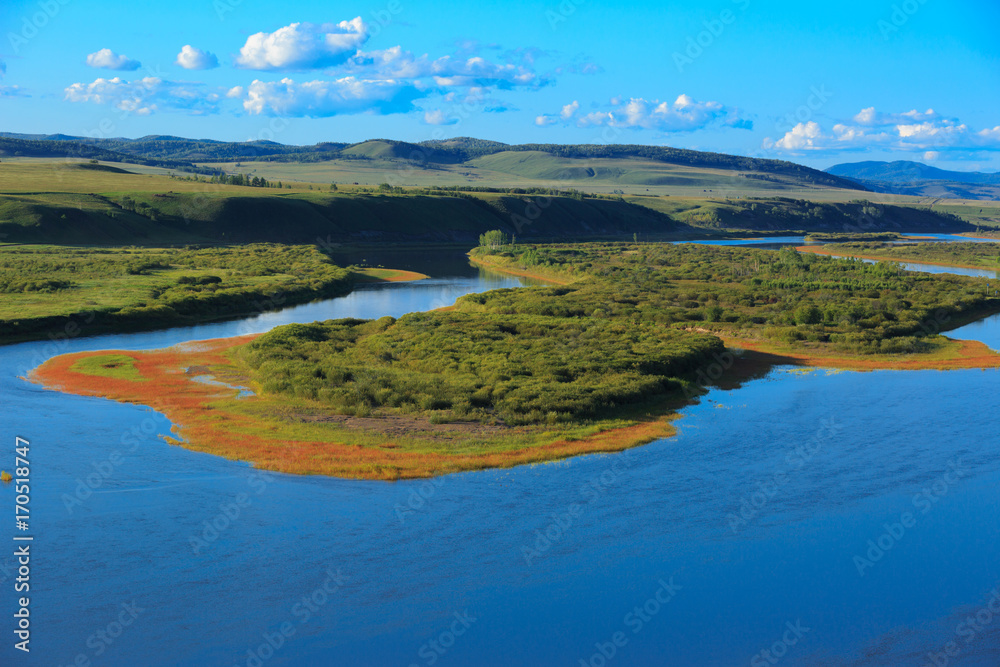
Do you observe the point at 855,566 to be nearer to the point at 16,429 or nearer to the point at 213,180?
the point at 16,429

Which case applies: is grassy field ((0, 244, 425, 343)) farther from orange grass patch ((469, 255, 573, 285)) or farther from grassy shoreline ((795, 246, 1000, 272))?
grassy shoreline ((795, 246, 1000, 272))

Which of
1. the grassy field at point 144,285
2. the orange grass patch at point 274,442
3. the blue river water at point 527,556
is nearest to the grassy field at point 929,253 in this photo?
the grassy field at point 144,285

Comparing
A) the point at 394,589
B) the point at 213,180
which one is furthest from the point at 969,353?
the point at 213,180

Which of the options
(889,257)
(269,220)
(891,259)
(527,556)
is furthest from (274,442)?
(889,257)

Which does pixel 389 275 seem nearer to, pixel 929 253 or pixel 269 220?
pixel 269 220

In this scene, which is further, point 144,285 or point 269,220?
point 269,220
